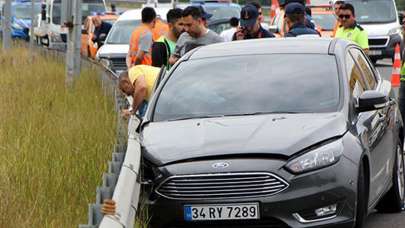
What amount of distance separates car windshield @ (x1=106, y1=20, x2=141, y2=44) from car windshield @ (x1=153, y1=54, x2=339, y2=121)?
17.6 metres

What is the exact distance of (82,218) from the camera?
292 inches

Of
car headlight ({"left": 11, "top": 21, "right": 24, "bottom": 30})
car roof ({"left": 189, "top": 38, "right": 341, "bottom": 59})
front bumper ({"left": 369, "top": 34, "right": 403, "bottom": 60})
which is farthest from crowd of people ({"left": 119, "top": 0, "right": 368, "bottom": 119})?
car headlight ({"left": 11, "top": 21, "right": 24, "bottom": 30})

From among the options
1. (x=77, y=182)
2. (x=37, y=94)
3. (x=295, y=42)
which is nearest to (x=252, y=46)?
(x=295, y=42)

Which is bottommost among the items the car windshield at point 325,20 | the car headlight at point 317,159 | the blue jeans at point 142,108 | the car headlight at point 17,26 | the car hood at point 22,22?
the car headlight at point 17,26

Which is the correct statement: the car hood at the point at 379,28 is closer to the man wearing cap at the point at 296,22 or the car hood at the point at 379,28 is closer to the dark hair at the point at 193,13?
the man wearing cap at the point at 296,22

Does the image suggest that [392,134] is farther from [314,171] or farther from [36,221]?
[36,221]

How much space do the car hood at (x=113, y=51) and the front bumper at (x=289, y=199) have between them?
18.5 meters

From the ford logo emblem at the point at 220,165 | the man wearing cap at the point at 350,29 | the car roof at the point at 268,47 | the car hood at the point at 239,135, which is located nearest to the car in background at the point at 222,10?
the man wearing cap at the point at 350,29

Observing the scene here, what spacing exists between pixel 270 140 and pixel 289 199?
0.49 m

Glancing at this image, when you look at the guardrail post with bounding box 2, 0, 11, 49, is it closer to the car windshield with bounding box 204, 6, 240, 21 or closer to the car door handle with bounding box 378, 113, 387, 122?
the car windshield with bounding box 204, 6, 240, 21

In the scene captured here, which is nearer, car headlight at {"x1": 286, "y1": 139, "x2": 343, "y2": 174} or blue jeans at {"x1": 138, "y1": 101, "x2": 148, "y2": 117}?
car headlight at {"x1": 286, "y1": 139, "x2": 343, "y2": 174}

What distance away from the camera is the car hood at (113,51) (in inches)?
1037

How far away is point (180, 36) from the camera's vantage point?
12875 mm

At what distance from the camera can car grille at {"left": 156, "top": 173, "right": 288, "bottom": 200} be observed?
7.72m
